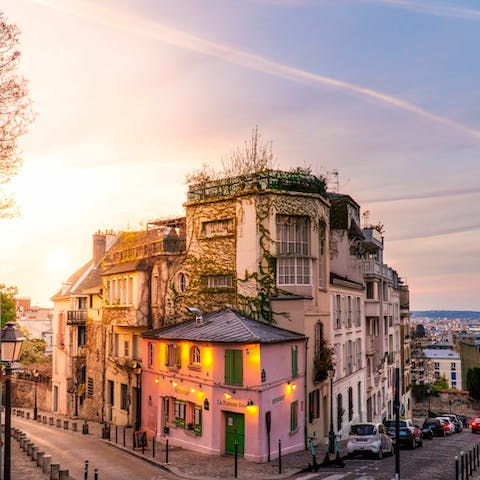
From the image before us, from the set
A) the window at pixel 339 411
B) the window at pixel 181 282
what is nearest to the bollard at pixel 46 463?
the window at pixel 181 282

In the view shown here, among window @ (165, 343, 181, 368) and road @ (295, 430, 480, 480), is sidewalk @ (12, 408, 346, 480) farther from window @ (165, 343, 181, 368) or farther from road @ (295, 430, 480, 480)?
window @ (165, 343, 181, 368)

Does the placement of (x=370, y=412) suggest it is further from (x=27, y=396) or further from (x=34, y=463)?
(x=27, y=396)

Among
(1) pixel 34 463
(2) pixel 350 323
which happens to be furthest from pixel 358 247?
(1) pixel 34 463

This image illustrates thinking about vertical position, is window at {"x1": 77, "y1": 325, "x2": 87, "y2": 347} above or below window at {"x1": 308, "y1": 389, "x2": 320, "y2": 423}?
above

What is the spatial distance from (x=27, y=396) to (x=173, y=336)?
3888 centimetres

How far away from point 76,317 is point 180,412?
71.6ft

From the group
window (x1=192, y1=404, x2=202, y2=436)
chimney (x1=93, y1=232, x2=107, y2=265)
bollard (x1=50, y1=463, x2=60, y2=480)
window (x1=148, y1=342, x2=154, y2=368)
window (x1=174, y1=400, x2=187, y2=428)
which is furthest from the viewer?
chimney (x1=93, y1=232, x2=107, y2=265)

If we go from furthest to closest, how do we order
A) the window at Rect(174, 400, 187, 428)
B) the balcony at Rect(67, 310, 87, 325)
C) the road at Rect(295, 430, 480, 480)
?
the balcony at Rect(67, 310, 87, 325) < the window at Rect(174, 400, 187, 428) < the road at Rect(295, 430, 480, 480)

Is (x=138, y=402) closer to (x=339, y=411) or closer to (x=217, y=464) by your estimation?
(x=339, y=411)

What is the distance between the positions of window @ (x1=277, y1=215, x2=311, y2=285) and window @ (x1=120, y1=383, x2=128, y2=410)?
1540cm

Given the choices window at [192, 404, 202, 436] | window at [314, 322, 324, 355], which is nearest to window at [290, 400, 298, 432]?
window at [314, 322, 324, 355]

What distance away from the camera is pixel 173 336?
103 ft

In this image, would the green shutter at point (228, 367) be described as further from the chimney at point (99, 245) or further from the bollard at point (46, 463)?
the chimney at point (99, 245)

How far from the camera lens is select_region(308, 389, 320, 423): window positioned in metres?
31.9
